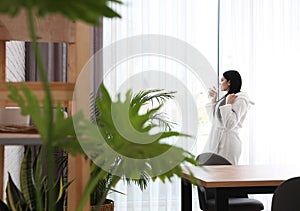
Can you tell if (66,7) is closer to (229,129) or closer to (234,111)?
(234,111)

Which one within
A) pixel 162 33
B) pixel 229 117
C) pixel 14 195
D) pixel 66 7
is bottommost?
pixel 14 195

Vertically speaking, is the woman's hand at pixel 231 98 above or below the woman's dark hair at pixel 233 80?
below

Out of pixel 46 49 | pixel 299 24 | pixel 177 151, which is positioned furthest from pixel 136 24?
pixel 177 151

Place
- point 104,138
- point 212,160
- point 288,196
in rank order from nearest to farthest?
1. point 104,138
2. point 288,196
3. point 212,160

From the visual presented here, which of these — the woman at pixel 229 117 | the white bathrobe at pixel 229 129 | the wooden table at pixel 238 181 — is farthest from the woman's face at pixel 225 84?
the wooden table at pixel 238 181

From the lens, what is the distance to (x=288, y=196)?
2.67m

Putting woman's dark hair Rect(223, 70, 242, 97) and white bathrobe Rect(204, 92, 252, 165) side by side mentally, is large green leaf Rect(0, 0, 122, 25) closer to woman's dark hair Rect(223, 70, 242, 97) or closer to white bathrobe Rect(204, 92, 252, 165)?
white bathrobe Rect(204, 92, 252, 165)

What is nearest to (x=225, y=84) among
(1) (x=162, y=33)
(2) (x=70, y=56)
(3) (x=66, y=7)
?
(1) (x=162, y=33)

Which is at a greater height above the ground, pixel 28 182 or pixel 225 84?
pixel 225 84

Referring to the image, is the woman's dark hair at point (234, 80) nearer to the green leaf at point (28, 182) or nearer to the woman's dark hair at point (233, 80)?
the woman's dark hair at point (233, 80)

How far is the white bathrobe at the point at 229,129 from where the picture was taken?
4910 millimetres

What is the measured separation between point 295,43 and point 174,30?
1220mm

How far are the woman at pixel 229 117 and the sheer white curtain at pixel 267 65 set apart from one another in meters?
0.41

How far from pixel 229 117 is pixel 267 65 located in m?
0.93
